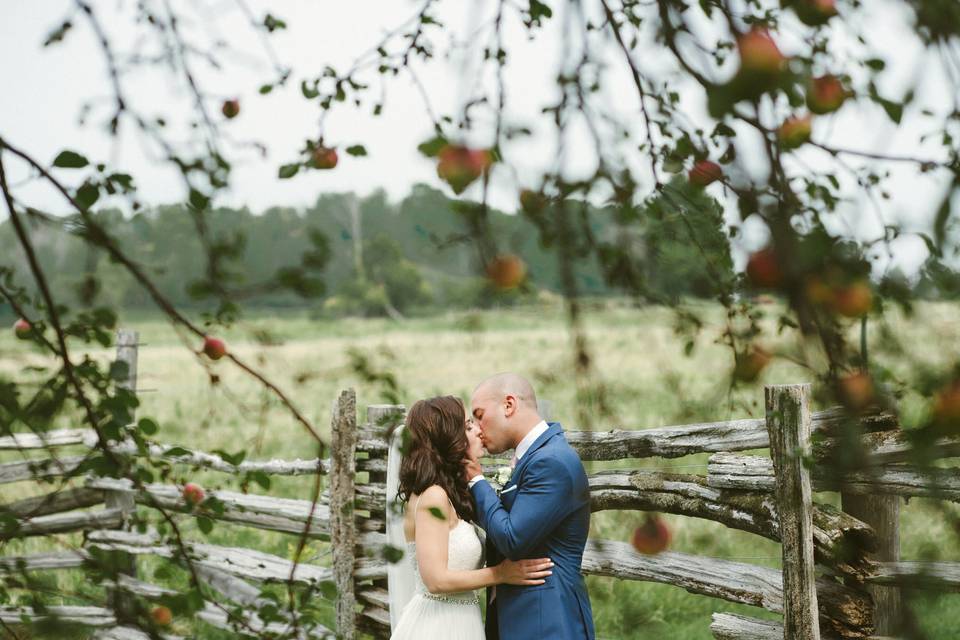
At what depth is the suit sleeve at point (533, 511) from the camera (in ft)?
8.84

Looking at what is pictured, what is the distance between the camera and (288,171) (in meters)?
1.61

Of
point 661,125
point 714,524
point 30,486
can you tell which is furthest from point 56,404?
point 30,486

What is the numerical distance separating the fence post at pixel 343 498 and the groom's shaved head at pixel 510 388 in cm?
154

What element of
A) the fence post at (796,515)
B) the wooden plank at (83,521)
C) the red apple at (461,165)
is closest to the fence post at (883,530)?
the fence post at (796,515)

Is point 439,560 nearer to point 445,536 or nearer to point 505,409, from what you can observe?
point 445,536

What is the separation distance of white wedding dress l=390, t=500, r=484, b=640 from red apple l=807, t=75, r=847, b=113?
229 centimetres

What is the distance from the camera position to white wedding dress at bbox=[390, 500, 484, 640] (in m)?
3.14

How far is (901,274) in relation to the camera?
3.00 ft

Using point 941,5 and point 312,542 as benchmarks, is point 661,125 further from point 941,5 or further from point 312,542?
point 312,542

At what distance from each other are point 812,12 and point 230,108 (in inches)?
59.5

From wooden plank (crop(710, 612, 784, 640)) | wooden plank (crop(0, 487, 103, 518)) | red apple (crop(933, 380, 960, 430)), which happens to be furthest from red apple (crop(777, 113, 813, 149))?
wooden plank (crop(0, 487, 103, 518))

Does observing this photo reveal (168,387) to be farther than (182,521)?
Yes

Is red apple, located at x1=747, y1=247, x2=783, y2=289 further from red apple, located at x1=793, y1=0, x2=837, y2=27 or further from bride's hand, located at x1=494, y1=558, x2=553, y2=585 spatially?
bride's hand, located at x1=494, y1=558, x2=553, y2=585

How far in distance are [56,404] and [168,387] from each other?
1741cm
